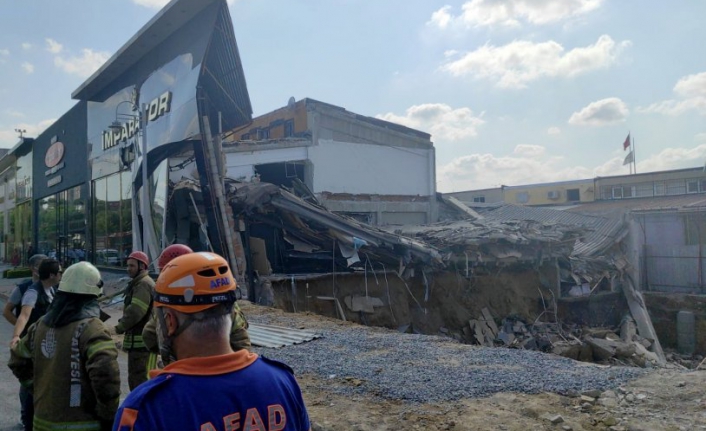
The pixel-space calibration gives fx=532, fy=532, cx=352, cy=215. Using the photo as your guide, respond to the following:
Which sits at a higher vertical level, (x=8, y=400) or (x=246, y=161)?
(x=246, y=161)

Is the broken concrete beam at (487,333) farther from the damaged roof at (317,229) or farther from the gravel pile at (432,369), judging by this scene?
the gravel pile at (432,369)

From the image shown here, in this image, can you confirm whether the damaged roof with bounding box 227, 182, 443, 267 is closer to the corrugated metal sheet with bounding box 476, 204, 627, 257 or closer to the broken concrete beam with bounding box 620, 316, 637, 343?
the broken concrete beam with bounding box 620, 316, 637, 343

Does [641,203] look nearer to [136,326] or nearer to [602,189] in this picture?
[602,189]

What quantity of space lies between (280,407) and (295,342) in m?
5.99

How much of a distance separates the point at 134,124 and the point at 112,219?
4.18 meters

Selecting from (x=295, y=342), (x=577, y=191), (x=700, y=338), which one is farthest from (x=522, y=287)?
(x=577, y=191)

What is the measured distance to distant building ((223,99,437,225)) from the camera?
20.2 metres

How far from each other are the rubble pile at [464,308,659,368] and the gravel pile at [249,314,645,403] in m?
6.55

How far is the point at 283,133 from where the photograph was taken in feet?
77.5

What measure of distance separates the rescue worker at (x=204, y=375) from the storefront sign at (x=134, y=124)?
49.1 ft

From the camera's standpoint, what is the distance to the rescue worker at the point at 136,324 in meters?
4.57

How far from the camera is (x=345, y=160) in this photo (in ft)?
72.5

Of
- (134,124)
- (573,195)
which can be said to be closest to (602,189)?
(573,195)

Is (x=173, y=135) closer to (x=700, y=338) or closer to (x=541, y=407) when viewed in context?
(x=541, y=407)
